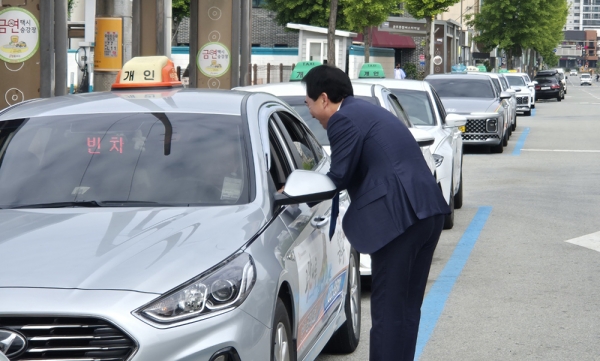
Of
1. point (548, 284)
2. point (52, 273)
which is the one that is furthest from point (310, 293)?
point (548, 284)

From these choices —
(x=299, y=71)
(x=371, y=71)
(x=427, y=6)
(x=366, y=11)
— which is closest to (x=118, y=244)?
(x=299, y=71)

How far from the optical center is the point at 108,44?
43.5 feet

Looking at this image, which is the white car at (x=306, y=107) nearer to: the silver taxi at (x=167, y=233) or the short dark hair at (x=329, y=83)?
the silver taxi at (x=167, y=233)

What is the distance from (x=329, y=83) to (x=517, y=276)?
439 cm

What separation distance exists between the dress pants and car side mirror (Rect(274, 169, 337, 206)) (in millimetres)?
373

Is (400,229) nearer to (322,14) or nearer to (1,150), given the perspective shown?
(1,150)

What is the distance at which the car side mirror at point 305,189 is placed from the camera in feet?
14.8

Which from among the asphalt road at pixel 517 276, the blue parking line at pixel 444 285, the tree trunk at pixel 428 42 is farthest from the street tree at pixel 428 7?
the blue parking line at pixel 444 285

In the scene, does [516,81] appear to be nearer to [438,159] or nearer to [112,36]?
[112,36]

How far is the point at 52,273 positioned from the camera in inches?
141

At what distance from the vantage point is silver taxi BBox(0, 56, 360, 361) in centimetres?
344

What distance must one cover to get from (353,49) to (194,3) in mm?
31250

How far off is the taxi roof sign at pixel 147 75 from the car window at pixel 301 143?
3.30 feet

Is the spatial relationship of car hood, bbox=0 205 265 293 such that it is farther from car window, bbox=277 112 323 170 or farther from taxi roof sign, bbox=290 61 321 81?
taxi roof sign, bbox=290 61 321 81
